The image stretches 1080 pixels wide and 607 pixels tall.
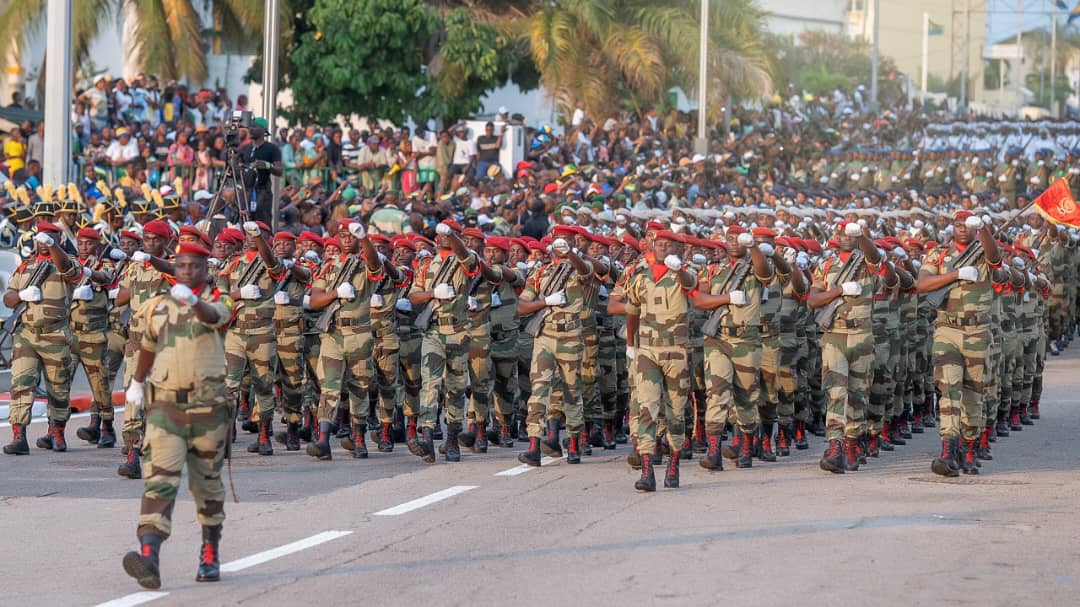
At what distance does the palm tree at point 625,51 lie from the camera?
120 feet

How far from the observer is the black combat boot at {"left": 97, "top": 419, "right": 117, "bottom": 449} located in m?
15.5

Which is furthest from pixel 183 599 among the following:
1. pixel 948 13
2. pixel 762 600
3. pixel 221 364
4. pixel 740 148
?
pixel 948 13

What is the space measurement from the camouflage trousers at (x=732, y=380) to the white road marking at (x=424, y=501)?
2.26 meters

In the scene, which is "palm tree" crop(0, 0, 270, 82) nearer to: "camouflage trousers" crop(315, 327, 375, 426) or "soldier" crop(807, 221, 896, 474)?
"camouflage trousers" crop(315, 327, 375, 426)

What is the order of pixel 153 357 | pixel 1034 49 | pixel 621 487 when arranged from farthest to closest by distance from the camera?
pixel 1034 49 → pixel 621 487 → pixel 153 357

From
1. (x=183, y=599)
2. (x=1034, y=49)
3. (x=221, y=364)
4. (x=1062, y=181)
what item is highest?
(x=1034, y=49)

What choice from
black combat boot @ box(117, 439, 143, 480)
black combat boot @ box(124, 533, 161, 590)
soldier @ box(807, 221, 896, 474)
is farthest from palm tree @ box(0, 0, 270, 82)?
black combat boot @ box(124, 533, 161, 590)

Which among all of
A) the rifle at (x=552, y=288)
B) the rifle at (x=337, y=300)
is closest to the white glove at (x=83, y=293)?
the rifle at (x=337, y=300)

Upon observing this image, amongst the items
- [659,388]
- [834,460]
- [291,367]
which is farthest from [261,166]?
[834,460]

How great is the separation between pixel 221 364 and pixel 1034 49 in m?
125

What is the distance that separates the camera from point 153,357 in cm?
996

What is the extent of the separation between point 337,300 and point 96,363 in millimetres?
2166

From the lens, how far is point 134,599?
360 inches

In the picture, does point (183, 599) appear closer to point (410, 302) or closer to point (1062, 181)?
point (410, 302)
